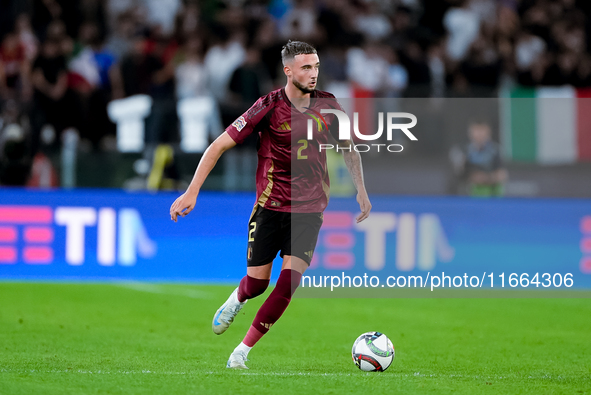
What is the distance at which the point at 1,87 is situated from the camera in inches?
499

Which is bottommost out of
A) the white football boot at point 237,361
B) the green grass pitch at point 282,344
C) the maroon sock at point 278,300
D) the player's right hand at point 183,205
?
the green grass pitch at point 282,344

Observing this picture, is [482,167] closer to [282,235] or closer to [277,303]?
[282,235]

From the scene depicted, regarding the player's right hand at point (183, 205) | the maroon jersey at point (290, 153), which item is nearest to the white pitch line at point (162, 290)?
the maroon jersey at point (290, 153)

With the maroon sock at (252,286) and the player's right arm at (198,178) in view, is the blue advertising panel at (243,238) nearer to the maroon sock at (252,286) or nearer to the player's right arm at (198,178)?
the maroon sock at (252,286)

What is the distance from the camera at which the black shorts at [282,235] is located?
20.8ft

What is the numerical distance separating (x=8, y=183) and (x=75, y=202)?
3.22 feet

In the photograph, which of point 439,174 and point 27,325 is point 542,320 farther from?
point 27,325

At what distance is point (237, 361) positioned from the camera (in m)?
6.31

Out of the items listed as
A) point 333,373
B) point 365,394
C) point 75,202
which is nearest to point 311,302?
point 75,202

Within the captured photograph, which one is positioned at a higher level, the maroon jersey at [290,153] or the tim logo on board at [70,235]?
the maroon jersey at [290,153]

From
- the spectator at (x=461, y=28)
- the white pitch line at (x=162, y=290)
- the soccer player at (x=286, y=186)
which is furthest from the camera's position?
the spectator at (x=461, y=28)

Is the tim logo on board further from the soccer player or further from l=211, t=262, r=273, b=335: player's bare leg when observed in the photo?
the soccer player

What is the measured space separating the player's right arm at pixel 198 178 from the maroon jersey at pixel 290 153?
11.8 inches

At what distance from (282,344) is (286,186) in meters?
1.96
